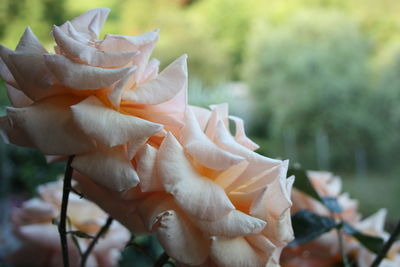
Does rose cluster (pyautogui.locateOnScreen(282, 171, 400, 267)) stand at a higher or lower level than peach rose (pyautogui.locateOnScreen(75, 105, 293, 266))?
lower

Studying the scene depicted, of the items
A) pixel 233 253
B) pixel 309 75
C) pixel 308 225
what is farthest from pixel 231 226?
pixel 309 75

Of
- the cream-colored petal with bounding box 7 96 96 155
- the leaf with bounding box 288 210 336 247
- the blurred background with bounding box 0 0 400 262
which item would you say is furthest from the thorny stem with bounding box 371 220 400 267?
the blurred background with bounding box 0 0 400 262

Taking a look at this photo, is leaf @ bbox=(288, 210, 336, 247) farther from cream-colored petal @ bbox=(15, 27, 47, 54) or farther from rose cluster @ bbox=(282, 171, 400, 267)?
cream-colored petal @ bbox=(15, 27, 47, 54)

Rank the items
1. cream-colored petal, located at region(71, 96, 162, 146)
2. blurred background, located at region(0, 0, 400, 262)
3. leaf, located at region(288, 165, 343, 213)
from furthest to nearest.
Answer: blurred background, located at region(0, 0, 400, 262)
leaf, located at region(288, 165, 343, 213)
cream-colored petal, located at region(71, 96, 162, 146)

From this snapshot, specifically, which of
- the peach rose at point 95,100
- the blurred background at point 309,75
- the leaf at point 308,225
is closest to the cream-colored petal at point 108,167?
the peach rose at point 95,100

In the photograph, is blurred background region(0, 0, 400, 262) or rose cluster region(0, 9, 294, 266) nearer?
rose cluster region(0, 9, 294, 266)

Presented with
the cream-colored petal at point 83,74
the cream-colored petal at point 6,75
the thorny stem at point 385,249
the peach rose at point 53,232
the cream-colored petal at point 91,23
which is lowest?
the peach rose at point 53,232

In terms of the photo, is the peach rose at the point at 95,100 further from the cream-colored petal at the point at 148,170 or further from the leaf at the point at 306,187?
the leaf at the point at 306,187
